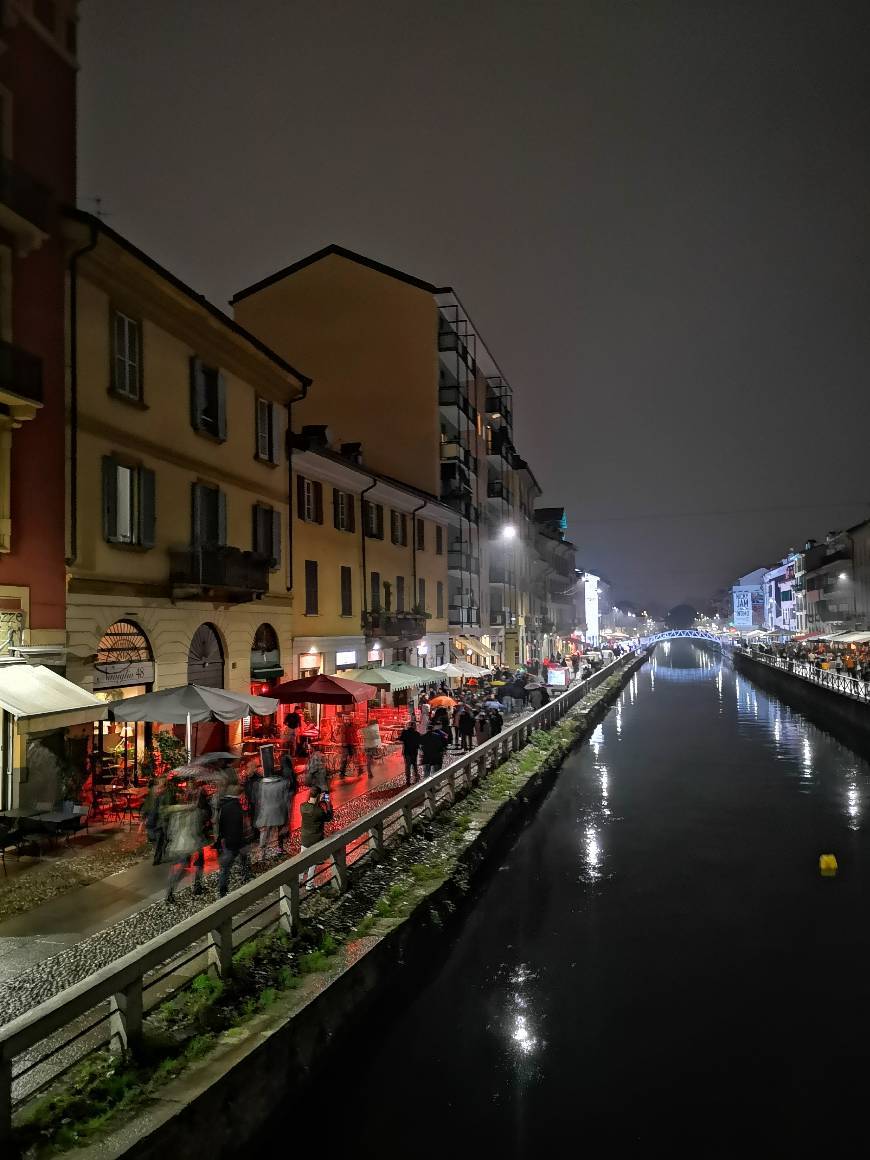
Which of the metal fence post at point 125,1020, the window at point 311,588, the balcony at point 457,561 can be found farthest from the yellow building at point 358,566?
the metal fence post at point 125,1020

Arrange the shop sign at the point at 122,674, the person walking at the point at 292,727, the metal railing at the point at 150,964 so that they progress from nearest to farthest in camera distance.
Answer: the metal railing at the point at 150,964, the shop sign at the point at 122,674, the person walking at the point at 292,727

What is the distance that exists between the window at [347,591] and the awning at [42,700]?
52.1 feet

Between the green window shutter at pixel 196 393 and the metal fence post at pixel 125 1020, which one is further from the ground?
the green window shutter at pixel 196 393

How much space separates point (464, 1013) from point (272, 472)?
55.2 feet

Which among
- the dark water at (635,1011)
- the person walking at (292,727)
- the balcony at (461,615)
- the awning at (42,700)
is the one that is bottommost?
the dark water at (635,1011)

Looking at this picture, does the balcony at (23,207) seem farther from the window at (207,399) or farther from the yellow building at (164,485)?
the window at (207,399)

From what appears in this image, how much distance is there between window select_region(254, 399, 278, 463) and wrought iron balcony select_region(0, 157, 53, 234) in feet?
29.7

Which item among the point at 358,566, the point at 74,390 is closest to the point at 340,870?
the point at 74,390

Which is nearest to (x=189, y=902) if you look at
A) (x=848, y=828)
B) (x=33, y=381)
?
(x=33, y=381)

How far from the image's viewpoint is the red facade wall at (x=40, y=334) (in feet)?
46.3

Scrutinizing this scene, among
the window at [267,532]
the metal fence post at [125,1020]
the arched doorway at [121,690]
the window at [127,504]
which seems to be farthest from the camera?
the window at [267,532]

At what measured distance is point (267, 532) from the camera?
23.5 meters

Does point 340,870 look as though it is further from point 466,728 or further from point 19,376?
point 466,728

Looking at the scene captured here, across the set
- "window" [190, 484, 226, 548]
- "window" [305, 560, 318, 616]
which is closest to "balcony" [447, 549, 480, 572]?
"window" [305, 560, 318, 616]
